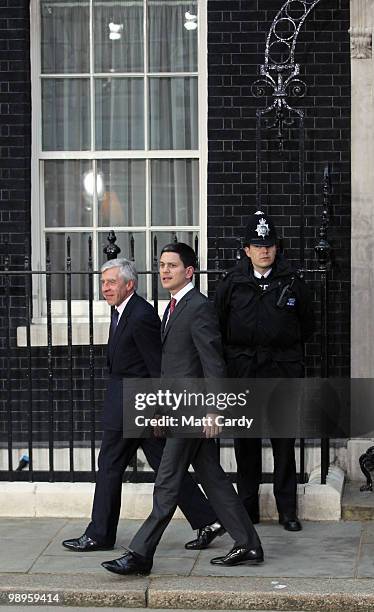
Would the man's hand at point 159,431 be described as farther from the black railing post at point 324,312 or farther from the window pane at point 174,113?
the window pane at point 174,113

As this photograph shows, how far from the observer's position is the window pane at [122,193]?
409 inches

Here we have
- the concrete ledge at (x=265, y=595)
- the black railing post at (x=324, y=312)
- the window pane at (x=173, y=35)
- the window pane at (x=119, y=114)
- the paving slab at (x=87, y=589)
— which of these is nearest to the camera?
the concrete ledge at (x=265, y=595)

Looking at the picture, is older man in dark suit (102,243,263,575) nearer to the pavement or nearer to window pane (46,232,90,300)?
the pavement

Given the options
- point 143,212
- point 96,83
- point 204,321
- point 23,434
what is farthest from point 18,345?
point 204,321

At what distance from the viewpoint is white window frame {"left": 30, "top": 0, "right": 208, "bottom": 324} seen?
10.1 meters

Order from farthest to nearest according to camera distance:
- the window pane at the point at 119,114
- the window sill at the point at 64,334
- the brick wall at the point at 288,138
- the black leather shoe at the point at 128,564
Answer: the window pane at the point at 119,114
the window sill at the point at 64,334
the brick wall at the point at 288,138
the black leather shoe at the point at 128,564

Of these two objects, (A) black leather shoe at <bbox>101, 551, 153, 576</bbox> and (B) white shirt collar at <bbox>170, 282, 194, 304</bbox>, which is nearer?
(A) black leather shoe at <bbox>101, 551, 153, 576</bbox>

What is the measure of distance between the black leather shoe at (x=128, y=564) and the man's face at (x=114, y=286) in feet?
4.93

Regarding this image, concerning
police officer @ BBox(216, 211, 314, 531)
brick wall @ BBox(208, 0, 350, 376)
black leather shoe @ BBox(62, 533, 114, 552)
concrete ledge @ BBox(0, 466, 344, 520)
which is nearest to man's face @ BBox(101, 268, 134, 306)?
police officer @ BBox(216, 211, 314, 531)

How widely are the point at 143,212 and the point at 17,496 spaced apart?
2699 mm

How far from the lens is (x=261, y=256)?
8102 mm

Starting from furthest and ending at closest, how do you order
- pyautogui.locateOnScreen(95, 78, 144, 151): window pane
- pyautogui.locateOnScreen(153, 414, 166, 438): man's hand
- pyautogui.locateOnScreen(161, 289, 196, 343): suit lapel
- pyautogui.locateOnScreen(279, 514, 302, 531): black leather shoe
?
pyautogui.locateOnScreen(95, 78, 144, 151): window pane, pyautogui.locateOnScreen(279, 514, 302, 531): black leather shoe, pyautogui.locateOnScreen(153, 414, 166, 438): man's hand, pyautogui.locateOnScreen(161, 289, 196, 343): suit lapel

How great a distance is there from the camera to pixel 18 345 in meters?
10.2

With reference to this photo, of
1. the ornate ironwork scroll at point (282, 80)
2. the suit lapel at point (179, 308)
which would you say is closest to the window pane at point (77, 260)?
the ornate ironwork scroll at point (282, 80)
